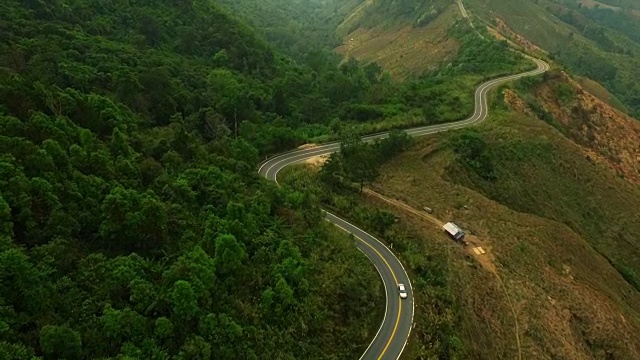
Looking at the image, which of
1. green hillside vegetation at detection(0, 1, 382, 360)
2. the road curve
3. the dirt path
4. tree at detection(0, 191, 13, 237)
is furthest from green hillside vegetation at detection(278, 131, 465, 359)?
tree at detection(0, 191, 13, 237)

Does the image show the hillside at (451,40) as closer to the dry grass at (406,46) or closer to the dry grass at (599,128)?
the dry grass at (406,46)

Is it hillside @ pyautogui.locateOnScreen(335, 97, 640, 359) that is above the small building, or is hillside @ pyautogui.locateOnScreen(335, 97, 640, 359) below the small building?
below

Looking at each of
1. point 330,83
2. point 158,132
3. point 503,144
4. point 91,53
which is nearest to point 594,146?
point 503,144

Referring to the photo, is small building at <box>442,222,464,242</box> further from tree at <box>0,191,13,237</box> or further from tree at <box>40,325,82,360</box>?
tree at <box>0,191,13,237</box>

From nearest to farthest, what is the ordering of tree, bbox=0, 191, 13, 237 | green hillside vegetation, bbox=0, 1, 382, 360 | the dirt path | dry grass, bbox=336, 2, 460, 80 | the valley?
1. green hillside vegetation, bbox=0, 1, 382, 360
2. tree, bbox=0, 191, 13, 237
3. the valley
4. the dirt path
5. dry grass, bbox=336, 2, 460, 80

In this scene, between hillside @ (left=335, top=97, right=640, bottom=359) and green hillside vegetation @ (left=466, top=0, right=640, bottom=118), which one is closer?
hillside @ (left=335, top=97, right=640, bottom=359)

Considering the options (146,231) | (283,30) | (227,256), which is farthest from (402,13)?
(146,231)
